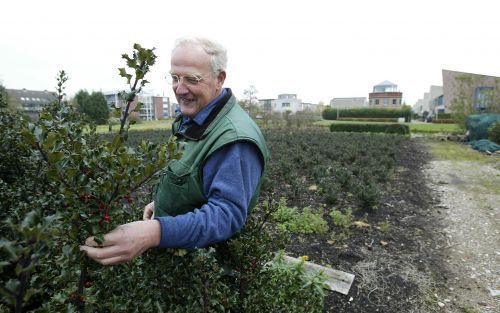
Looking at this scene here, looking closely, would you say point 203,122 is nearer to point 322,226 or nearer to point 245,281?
point 245,281

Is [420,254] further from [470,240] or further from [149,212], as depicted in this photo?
[149,212]

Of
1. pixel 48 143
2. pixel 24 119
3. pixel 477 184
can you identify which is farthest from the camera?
pixel 477 184

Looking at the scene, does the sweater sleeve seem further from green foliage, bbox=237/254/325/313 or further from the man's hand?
green foliage, bbox=237/254/325/313

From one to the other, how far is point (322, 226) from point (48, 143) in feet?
15.7

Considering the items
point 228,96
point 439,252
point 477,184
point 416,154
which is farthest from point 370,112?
point 228,96

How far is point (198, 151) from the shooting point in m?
1.64

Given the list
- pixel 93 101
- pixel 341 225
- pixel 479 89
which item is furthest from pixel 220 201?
pixel 93 101

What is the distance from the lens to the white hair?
1687mm

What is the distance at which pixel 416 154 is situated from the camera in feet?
49.8

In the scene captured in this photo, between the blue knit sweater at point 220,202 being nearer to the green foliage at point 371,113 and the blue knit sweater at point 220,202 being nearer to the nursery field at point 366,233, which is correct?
the nursery field at point 366,233

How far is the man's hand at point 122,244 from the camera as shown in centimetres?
115

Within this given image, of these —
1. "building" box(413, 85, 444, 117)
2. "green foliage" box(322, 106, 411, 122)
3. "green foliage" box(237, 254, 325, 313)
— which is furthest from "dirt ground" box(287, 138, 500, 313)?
"building" box(413, 85, 444, 117)

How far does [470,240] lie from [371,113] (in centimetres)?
4754

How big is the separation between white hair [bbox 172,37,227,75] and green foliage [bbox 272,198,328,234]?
350 cm
